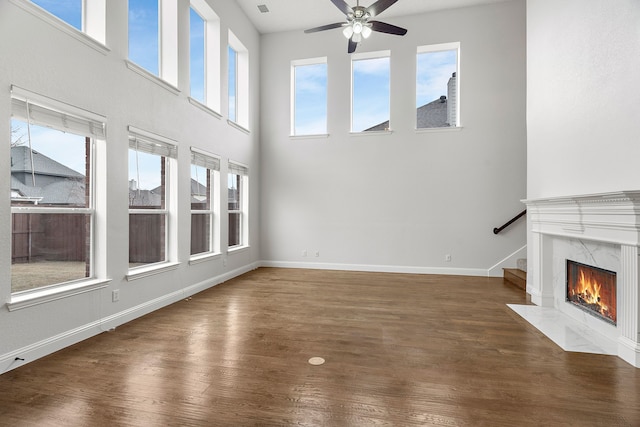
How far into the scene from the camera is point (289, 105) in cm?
669

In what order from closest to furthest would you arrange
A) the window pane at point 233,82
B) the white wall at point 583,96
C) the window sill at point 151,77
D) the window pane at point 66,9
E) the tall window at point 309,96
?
the white wall at point 583,96 < the window pane at point 66,9 < the window sill at point 151,77 < the window pane at point 233,82 < the tall window at point 309,96

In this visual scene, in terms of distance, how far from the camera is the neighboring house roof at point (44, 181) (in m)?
2.55

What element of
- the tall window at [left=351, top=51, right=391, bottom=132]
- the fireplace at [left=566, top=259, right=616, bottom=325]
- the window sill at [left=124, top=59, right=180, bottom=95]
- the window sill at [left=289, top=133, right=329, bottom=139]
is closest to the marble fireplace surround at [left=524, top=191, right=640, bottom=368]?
the fireplace at [left=566, top=259, right=616, bottom=325]

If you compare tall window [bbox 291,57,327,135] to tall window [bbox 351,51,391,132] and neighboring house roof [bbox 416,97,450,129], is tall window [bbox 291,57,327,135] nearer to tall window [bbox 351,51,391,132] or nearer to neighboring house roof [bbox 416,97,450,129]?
tall window [bbox 351,51,391,132]

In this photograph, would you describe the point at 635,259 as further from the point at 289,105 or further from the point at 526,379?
the point at 289,105

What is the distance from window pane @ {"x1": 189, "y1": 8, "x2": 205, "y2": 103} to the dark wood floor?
3273 mm

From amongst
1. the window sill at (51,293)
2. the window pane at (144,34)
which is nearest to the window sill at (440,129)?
the window pane at (144,34)

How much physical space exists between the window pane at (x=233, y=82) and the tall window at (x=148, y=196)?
2118 mm

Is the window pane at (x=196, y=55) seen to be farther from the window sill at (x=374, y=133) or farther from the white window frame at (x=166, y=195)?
the window sill at (x=374, y=133)

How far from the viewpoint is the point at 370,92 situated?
6.41 metres

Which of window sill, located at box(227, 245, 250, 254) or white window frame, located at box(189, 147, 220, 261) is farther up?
white window frame, located at box(189, 147, 220, 261)

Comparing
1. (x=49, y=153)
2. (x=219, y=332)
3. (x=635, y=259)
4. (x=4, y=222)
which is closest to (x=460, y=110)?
(x=635, y=259)

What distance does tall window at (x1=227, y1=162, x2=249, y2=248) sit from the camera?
5.86 meters

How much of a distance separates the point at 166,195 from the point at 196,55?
2356mm
